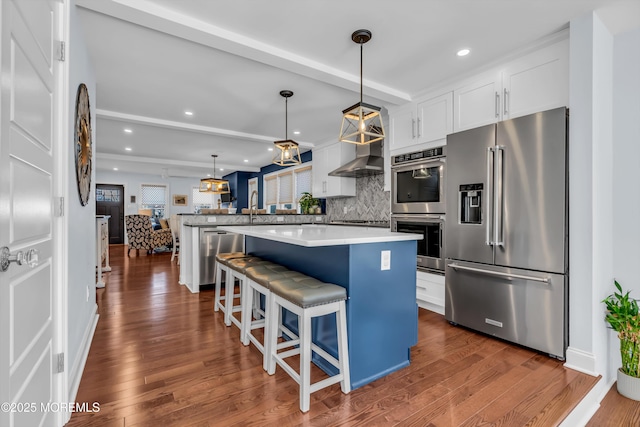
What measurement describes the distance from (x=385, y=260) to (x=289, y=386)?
100cm

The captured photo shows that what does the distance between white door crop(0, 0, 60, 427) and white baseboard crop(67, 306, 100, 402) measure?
0.32 m

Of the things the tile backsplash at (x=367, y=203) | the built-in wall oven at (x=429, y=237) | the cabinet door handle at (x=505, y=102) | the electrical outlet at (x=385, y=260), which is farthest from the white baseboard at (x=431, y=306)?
the cabinet door handle at (x=505, y=102)

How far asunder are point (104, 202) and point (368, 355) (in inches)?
423

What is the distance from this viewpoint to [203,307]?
352cm

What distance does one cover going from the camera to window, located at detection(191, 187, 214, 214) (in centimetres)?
1146

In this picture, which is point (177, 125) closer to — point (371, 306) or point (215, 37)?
point (215, 37)

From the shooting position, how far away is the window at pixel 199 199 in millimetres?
11461

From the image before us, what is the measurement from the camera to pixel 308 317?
5.62 feet

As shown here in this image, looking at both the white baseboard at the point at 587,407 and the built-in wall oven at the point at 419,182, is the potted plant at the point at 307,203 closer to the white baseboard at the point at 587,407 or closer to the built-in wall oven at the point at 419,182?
the built-in wall oven at the point at 419,182

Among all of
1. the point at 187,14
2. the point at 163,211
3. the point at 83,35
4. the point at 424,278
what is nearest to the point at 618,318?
the point at 424,278

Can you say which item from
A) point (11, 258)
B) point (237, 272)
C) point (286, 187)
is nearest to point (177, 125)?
point (237, 272)

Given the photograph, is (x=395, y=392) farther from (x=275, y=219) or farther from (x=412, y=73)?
(x=275, y=219)

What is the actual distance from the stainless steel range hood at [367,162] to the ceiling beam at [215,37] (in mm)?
1447

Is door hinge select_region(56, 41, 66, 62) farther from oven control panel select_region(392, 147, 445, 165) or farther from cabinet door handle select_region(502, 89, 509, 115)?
cabinet door handle select_region(502, 89, 509, 115)
